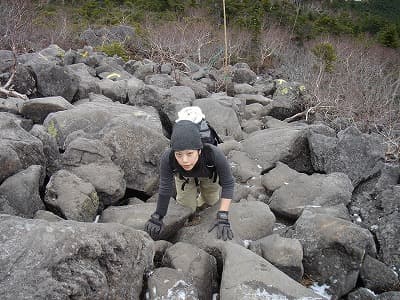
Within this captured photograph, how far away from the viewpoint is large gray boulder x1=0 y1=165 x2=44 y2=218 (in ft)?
11.1

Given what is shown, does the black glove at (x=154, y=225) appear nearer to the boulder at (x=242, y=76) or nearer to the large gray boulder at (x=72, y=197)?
the large gray boulder at (x=72, y=197)

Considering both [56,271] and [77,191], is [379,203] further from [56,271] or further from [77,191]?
[56,271]

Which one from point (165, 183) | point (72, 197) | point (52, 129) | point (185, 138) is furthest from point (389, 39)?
point (72, 197)

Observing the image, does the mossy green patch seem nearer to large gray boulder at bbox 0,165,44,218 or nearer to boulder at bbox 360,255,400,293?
large gray boulder at bbox 0,165,44,218

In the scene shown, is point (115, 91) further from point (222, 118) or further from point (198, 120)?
point (198, 120)

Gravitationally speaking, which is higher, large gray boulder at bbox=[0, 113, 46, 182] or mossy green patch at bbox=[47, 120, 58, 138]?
large gray boulder at bbox=[0, 113, 46, 182]

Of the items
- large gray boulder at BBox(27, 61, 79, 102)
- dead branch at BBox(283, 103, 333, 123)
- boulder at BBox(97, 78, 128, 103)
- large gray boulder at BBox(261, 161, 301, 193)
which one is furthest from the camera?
dead branch at BBox(283, 103, 333, 123)

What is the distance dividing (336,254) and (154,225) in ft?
5.35

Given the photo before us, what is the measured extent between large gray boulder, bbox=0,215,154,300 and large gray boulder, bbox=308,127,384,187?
11.3 ft

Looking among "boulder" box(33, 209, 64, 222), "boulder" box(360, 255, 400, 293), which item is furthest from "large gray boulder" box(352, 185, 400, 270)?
"boulder" box(33, 209, 64, 222)

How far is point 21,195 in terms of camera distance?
3400 millimetres

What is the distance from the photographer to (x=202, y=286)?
2951 millimetres

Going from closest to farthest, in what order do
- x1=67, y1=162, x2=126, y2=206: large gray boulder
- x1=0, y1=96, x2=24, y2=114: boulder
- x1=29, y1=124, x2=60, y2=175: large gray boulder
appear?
1. x1=67, y1=162, x2=126, y2=206: large gray boulder
2. x1=29, y1=124, x2=60, y2=175: large gray boulder
3. x1=0, y1=96, x2=24, y2=114: boulder

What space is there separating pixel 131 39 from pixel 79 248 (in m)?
17.7
